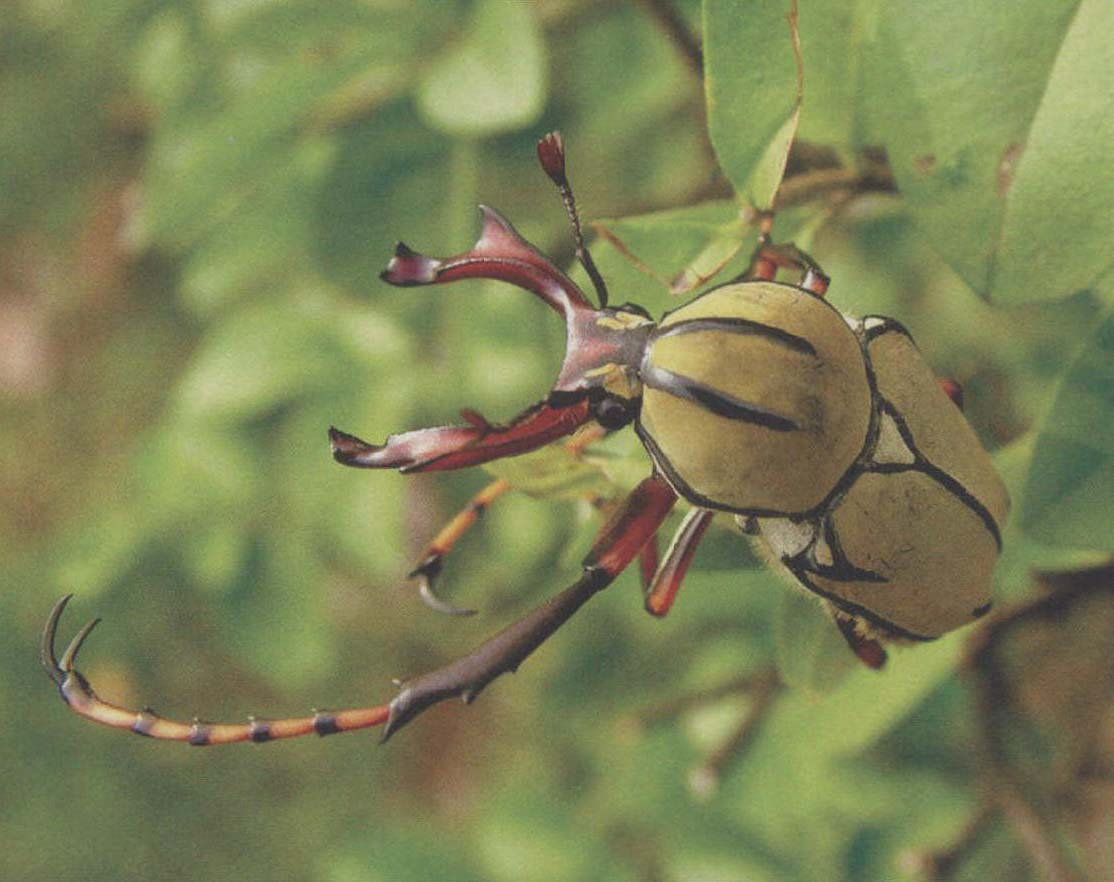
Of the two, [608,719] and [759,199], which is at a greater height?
[759,199]

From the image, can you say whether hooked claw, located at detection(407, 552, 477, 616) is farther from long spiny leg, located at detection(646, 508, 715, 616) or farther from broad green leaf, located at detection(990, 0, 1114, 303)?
broad green leaf, located at detection(990, 0, 1114, 303)

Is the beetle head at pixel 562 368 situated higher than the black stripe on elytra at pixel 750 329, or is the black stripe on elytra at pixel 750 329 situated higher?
the black stripe on elytra at pixel 750 329

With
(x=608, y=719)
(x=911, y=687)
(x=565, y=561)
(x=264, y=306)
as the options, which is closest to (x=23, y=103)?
(x=264, y=306)

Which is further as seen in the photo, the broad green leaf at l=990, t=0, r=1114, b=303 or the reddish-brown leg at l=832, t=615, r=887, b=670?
the reddish-brown leg at l=832, t=615, r=887, b=670

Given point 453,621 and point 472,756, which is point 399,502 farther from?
point 472,756

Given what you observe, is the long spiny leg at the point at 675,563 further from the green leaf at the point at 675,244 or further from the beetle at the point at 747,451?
the green leaf at the point at 675,244

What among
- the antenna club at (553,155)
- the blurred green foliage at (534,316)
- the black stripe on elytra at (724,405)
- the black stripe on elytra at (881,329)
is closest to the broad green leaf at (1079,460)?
the blurred green foliage at (534,316)

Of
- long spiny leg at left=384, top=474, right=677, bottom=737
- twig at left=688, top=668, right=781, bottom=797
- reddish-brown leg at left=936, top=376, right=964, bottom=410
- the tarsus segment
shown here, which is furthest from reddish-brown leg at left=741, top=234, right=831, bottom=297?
twig at left=688, top=668, right=781, bottom=797
